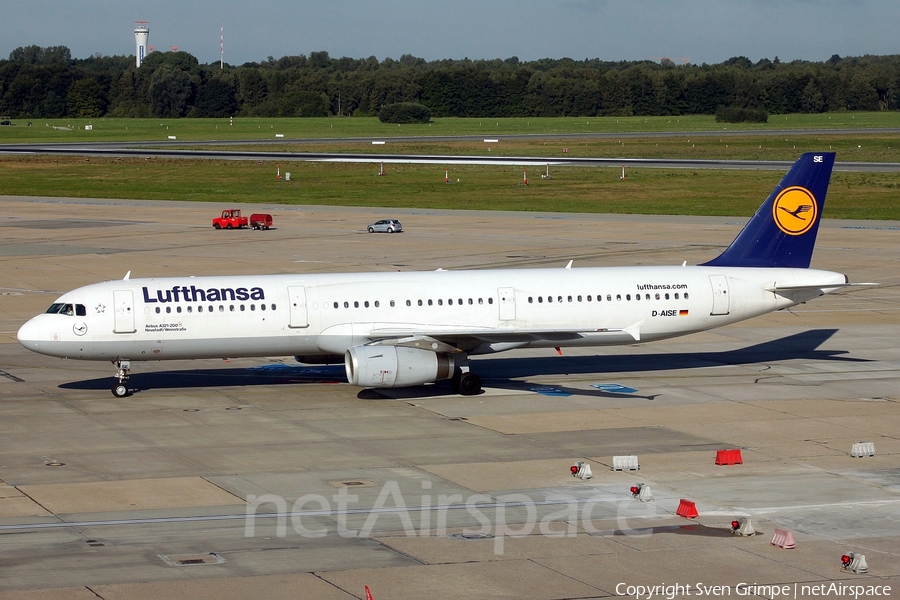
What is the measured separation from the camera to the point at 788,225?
42250 millimetres

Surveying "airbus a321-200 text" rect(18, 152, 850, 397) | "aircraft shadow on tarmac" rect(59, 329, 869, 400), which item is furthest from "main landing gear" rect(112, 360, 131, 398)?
"aircraft shadow on tarmac" rect(59, 329, 869, 400)

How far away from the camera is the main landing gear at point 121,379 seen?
37250 mm

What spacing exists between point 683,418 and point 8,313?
33.1 metres

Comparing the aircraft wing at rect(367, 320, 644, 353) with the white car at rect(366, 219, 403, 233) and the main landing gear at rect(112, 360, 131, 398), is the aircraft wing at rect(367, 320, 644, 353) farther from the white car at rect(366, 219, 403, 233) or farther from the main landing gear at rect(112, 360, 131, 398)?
the white car at rect(366, 219, 403, 233)

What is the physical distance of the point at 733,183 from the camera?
113 metres

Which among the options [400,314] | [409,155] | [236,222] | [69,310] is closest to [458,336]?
[400,314]

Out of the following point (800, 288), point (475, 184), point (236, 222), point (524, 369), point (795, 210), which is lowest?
point (524, 369)

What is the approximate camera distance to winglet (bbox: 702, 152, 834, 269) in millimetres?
41969

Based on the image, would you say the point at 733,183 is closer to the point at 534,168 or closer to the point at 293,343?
the point at 534,168

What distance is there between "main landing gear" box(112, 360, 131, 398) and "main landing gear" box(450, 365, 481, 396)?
35.0 ft

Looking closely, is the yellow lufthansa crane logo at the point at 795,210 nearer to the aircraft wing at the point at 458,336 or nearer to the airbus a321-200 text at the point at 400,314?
the airbus a321-200 text at the point at 400,314

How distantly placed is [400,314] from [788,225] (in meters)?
15.0

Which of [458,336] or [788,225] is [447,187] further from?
[458,336]

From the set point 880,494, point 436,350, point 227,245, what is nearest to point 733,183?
point 227,245
